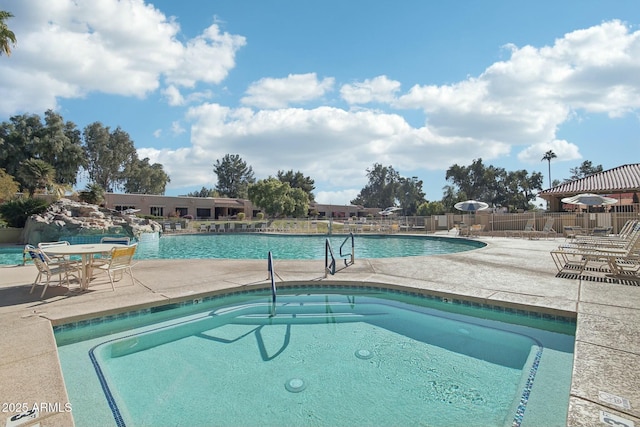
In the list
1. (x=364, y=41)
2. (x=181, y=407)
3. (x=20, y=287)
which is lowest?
(x=181, y=407)

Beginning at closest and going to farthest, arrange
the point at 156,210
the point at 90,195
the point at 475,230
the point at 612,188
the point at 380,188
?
the point at 475,230 < the point at 612,188 < the point at 90,195 < the point at 156,210 < the point at 380,188

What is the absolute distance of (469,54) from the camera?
1070 cm

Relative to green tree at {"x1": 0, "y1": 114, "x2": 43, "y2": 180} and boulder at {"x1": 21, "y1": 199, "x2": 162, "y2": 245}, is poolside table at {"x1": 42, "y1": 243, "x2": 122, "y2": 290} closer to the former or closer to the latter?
boulder at {"x1": 21, "y1": 199, "x2": 162, "y2": 245}

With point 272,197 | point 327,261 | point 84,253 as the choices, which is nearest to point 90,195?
point 272,197

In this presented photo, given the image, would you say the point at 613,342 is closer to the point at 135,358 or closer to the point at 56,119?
the point at 135,358

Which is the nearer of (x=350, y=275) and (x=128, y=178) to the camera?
(x=350, y=275)

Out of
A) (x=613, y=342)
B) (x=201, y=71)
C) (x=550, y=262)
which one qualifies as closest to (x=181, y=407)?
(x=613, y=342)

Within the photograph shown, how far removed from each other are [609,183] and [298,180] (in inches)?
1557

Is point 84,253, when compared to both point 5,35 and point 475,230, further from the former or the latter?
point 475,230

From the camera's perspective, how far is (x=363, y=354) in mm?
3682

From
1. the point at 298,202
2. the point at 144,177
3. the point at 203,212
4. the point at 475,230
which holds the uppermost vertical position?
the point at 144,177

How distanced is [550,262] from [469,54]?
693 centimetres

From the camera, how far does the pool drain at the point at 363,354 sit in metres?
3.61

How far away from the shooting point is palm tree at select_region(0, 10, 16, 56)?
11.9m
